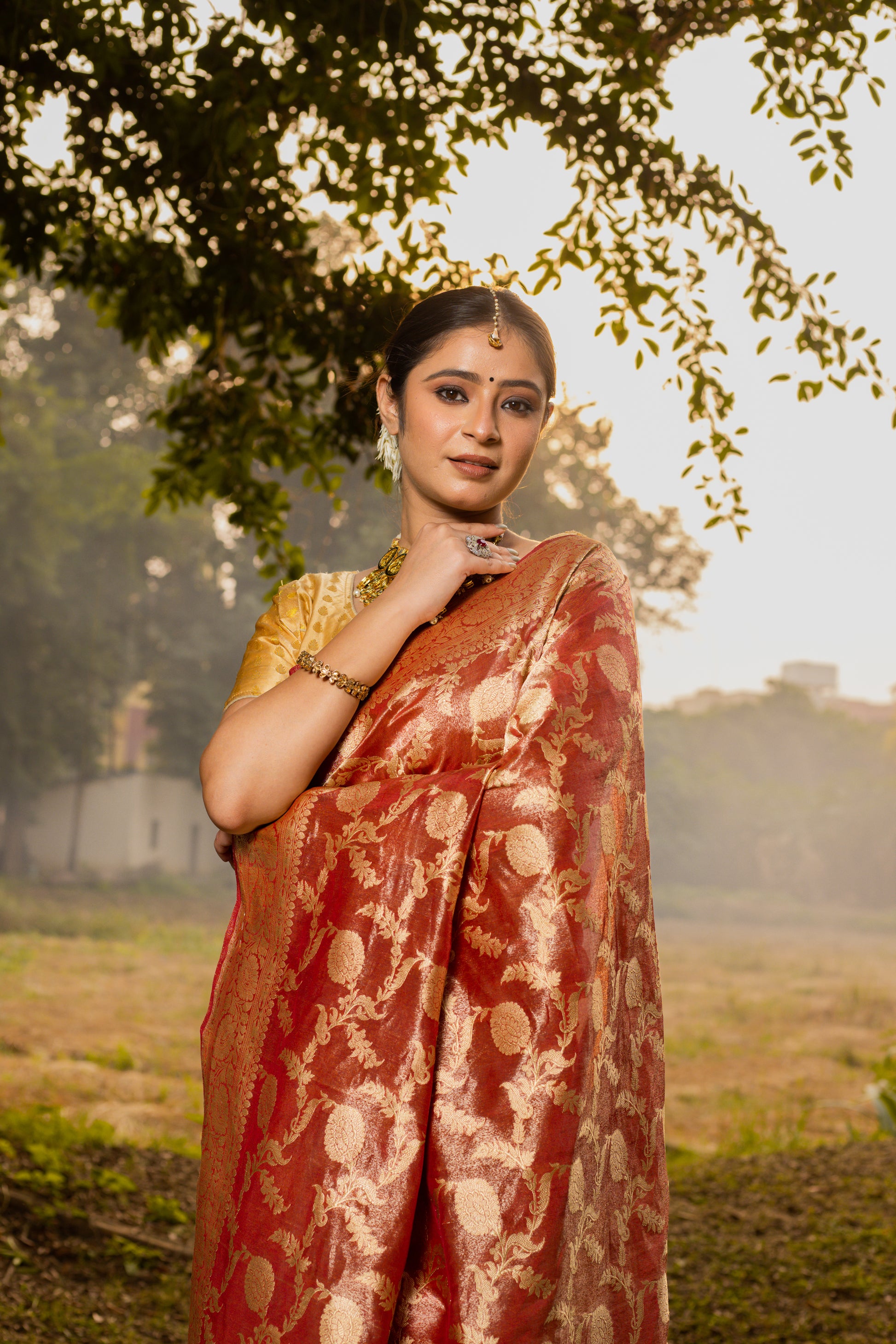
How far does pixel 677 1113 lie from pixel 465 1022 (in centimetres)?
986

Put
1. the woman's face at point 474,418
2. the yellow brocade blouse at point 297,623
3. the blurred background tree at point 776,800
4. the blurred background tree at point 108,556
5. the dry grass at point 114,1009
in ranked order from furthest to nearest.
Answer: the blurred background tree at point 776,800
the blurred background tree at point 108,556
the dry grass at point 114,1009
the yellow brocade blouse at point 297,623
the woman's face at point 474,418

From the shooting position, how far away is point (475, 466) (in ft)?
5.55

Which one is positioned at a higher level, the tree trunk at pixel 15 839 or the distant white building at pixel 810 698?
the distant white building at pixel 810 698

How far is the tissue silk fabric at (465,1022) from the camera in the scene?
4.24 ft

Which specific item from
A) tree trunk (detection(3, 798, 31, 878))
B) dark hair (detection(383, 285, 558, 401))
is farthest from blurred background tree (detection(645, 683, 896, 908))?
dark hair (detection(383, 285, 558, 401))

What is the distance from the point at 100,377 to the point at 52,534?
3204 millimetres

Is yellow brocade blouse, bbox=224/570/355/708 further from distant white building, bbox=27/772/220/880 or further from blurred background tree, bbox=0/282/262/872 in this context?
distant white building, bbox=27/772/220/880

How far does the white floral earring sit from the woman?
0.61 ft

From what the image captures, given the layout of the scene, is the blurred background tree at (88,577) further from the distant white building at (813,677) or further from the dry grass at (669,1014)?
the distant white building at (813,677)

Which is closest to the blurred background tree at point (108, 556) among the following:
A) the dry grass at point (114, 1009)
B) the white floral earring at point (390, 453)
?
the dry grass at point (114, 1009)

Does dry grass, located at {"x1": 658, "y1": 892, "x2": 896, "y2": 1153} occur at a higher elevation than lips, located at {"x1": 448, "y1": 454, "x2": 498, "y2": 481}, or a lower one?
lower

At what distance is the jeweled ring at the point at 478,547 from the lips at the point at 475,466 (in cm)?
12

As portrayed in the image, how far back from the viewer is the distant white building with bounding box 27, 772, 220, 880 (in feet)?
62.8

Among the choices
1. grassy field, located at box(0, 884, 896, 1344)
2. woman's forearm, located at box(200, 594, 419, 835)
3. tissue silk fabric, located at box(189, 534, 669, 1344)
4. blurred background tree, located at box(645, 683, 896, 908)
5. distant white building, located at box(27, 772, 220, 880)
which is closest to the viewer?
tissue silk fabric, located at box(189, 534, 669, 1344)
